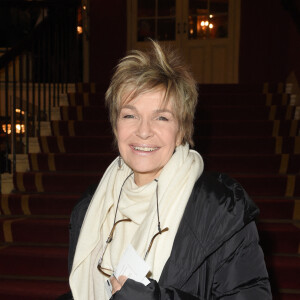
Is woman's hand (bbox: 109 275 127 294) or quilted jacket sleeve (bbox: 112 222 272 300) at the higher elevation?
quilted jacket sleeve (bbox: 112 222 272 300)

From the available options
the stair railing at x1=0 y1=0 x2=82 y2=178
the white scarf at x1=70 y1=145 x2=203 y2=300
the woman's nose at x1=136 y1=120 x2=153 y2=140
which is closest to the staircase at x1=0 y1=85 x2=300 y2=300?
the stair railing at x1=0 y1=0 x2=82 y2=178

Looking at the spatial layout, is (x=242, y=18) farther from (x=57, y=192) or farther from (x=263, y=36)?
(x=57, y=192)

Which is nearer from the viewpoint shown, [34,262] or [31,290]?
[31,290]

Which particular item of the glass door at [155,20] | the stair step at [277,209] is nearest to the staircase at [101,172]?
the stair step at [277,209]

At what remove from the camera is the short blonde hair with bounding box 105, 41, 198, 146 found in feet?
3.82

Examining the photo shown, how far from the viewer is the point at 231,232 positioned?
39.5 inches

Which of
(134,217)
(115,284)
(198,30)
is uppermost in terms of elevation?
(198,30)

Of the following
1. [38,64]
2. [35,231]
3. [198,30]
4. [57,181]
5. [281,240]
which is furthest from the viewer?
[198,30]

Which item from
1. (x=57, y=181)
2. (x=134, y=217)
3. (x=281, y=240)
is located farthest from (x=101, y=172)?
(x=134, y=217)

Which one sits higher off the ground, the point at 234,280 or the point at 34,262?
the point at 234,280

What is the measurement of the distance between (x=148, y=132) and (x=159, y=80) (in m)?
0.16

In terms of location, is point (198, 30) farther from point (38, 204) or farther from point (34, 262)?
point (34, 262)

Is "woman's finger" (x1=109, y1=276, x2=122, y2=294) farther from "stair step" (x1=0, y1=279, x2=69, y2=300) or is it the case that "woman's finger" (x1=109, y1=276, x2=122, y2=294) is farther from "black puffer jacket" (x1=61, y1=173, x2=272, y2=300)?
"stair step" (x1=0, y1=279, x2=69, y2=300)

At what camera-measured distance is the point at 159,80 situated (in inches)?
45.9
